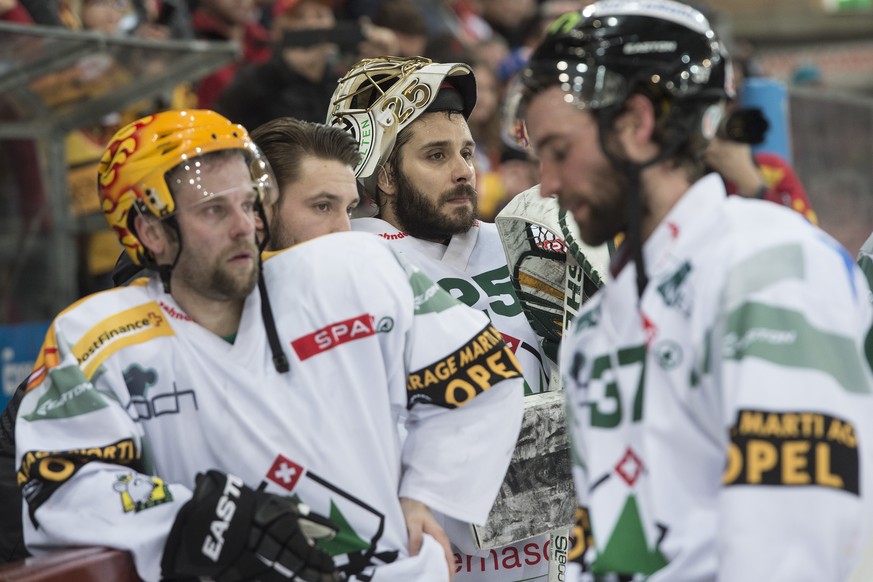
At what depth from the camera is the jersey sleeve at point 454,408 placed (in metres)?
2.92

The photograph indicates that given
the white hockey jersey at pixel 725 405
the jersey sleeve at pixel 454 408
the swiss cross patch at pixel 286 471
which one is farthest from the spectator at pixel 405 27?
the white hockey jersey at pixel 725 405

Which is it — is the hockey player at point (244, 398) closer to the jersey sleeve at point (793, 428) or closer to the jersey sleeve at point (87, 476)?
the jersey sleeve at point (87, 476)

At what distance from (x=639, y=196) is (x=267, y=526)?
1059mm

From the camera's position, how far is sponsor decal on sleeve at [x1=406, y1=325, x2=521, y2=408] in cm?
292

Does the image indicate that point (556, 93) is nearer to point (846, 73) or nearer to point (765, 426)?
point (765, 426)

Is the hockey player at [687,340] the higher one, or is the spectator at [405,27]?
the spectator at [405,27]

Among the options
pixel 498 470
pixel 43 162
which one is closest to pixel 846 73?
pixel 43 162

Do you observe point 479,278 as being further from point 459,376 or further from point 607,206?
point 607,206

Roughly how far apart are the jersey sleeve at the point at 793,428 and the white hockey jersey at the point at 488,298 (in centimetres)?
181

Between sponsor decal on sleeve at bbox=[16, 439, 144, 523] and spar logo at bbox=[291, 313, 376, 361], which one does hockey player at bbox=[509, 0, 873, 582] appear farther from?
sponsor decal on sleeve at bbox=[16, 439, 144, 523]

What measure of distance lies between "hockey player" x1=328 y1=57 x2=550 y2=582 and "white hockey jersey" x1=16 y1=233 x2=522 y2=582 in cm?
83

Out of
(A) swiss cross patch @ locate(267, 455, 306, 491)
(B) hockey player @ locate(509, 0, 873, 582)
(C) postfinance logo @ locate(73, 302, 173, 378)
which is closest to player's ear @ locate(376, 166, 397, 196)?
(C) postfinance logo @ locate(73, 302, 173, 378)

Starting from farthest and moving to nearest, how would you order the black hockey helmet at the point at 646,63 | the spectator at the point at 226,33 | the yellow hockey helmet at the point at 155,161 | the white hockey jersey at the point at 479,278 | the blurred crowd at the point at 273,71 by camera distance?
the spectator at the point at 226,33 < the blurred crowd at the point at 273,71 < the white hockey jersey at the point at 479,278 < the yellow hockey helmet at the point at 155,161 < the black hockey helmet at the point at 646,63

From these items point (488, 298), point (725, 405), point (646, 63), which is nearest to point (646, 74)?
point (646, 63)
